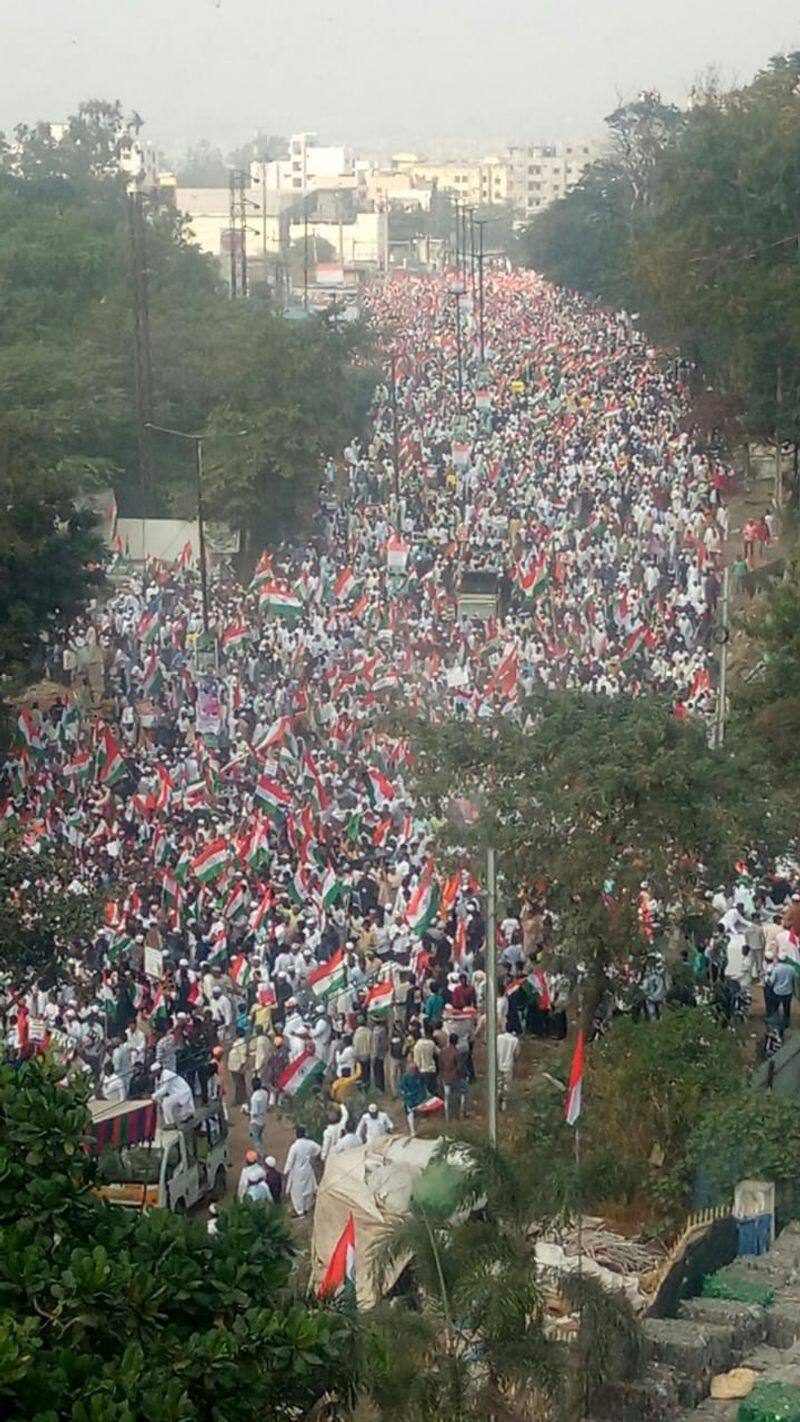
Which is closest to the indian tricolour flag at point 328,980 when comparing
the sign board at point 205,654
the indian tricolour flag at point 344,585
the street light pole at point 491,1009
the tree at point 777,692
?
the street light pole at point 491,1009

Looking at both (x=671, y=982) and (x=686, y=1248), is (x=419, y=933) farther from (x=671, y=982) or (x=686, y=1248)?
(x=686, y=1248)

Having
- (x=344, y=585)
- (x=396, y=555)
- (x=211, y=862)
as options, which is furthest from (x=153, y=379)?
(x=211, y=862)

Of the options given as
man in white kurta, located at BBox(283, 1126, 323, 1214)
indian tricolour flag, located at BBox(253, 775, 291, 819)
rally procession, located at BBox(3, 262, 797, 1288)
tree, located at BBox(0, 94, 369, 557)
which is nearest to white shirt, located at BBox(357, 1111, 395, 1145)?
rally procession, located at BBox(3, 262, 797, 1288)

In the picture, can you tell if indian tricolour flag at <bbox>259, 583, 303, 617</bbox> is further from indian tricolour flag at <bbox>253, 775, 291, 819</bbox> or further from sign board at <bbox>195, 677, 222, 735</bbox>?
indian tricolour flag at <bbox>253, 775, 291, 819</bbox>

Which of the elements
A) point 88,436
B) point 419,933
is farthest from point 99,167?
point 419,933

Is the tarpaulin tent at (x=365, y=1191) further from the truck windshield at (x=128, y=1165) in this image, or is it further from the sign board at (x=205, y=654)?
the sign board at (x=205, y=654)

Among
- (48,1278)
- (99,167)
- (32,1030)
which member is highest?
(99,167)

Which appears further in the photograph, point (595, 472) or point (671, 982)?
point (595, 472)
